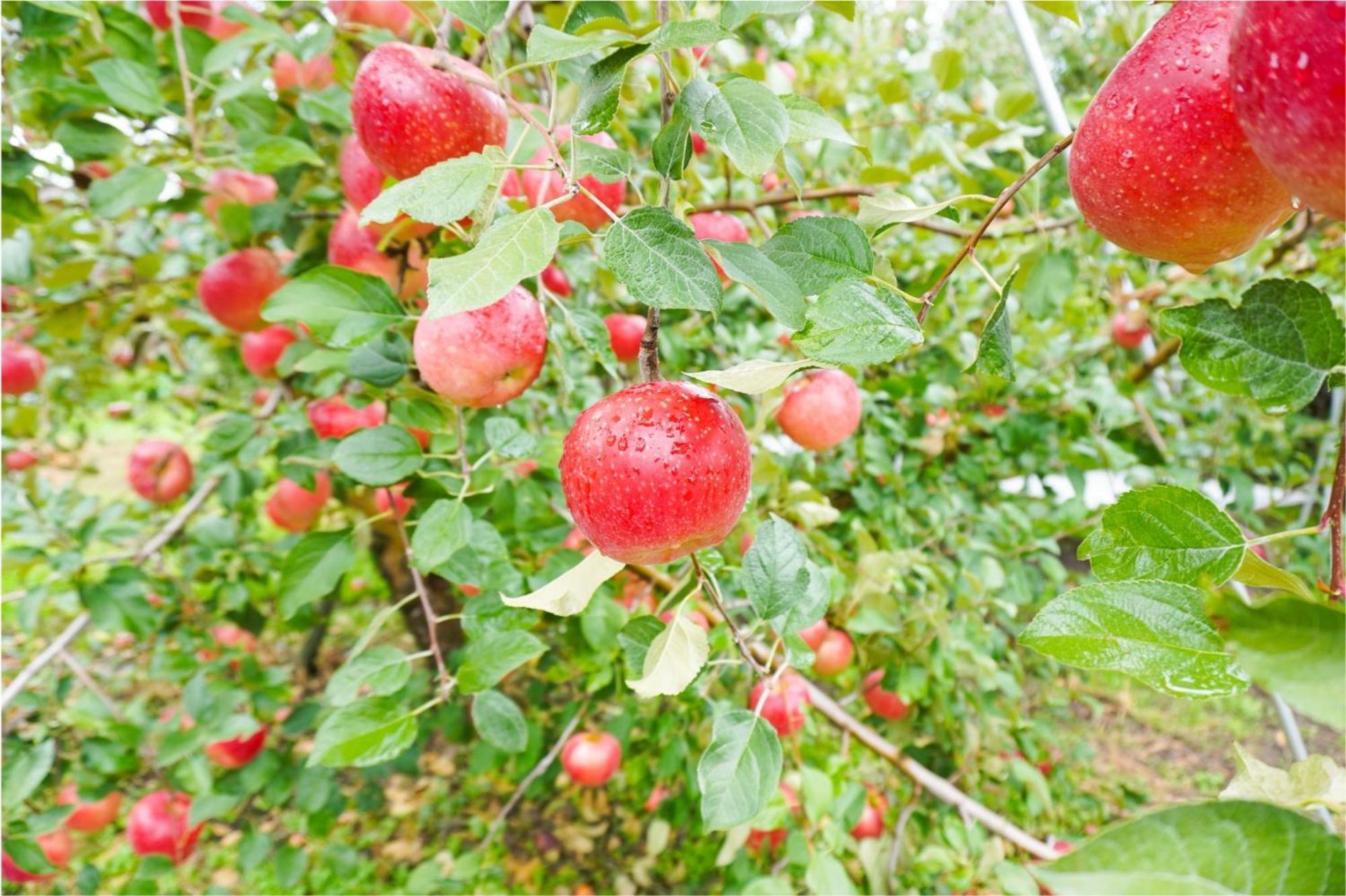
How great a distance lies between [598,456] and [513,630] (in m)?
0.34

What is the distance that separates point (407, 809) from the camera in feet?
7.84

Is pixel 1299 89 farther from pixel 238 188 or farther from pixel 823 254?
pixel 238 188

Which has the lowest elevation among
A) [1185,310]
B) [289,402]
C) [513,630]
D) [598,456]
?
[289,402]

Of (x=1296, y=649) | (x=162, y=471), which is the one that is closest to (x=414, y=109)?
(x=1296, y=649)

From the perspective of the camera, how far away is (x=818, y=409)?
3.33 ft

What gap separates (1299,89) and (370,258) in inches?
36.3

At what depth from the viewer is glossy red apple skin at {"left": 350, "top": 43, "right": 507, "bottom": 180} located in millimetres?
631

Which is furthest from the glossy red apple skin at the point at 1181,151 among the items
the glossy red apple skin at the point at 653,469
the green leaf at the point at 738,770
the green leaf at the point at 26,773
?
the green leaf at the point at 26,773

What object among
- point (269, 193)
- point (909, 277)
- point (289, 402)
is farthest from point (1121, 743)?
point (269, 193)

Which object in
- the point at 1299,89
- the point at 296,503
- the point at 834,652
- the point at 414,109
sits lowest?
the point at 296,503

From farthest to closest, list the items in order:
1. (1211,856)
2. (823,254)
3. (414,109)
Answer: (414,109) < (823,254) < (1211,856)

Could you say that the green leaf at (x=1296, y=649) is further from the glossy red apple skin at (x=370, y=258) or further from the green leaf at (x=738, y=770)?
the glossy red apple skin at (x=370, y=258)

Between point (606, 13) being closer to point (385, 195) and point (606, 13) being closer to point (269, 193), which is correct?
point (385, 195)

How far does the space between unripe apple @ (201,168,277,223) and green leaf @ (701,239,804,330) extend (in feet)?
3.50
